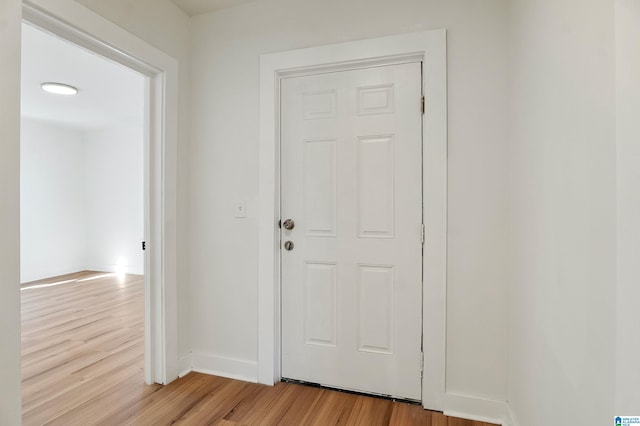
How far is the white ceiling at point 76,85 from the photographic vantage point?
9.01ft

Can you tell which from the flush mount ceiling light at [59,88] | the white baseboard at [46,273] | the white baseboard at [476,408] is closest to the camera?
the white baseboard at [476,408]

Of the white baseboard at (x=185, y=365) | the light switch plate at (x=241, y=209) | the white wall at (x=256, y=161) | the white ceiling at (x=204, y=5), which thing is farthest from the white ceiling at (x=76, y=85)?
the white baseboard at (x=185, y=365)

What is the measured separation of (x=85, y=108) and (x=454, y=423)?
218 inches

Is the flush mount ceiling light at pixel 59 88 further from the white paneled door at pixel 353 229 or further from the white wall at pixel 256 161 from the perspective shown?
the white paneled door at pixel 353 229

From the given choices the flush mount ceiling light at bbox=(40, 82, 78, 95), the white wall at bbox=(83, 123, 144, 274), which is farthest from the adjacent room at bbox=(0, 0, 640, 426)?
the white wall at bbox=(83, 123, 144, 274)

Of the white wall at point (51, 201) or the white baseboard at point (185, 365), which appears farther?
the white wall at point (51, 201)

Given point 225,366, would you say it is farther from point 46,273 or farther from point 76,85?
point 46,273

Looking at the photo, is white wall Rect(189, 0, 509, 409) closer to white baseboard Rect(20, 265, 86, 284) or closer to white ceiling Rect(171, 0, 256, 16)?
white ceiling Rect(171, 0, 256, 16)

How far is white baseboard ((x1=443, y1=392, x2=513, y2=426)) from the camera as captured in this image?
169cm

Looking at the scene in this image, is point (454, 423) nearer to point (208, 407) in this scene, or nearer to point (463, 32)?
point (208, 407)

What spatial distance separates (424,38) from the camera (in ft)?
5.84

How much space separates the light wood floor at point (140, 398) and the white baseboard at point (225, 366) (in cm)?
5

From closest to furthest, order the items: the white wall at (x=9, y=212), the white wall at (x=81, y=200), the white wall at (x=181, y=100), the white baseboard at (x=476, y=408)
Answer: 1. the white wall at (x=9, y=212)
2. the white baseboard at (x=476, y=408)
3. the white wall at (x=181, y=100)
4. the white wall at (x=81, y=200)

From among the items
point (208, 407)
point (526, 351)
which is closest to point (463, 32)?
point (526, 351)
